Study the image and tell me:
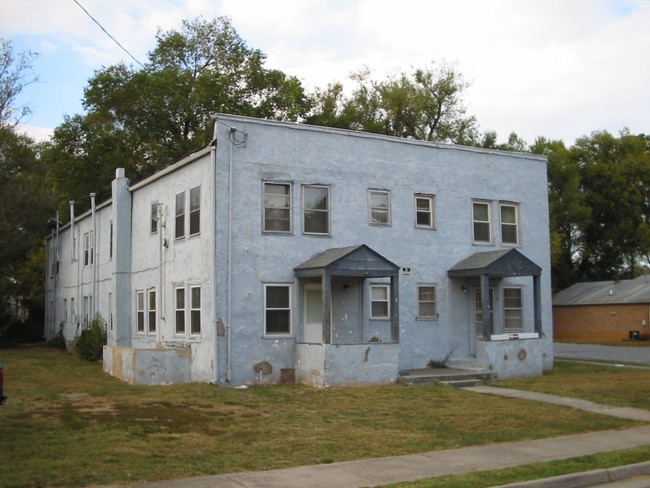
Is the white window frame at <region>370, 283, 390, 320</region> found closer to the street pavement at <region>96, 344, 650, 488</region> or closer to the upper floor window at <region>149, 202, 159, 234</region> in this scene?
the upper floor window at <region>149, 202, 159, 234</region>

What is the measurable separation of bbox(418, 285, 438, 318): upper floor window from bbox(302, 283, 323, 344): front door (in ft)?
11.0

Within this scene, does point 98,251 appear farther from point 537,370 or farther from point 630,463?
point 630,463

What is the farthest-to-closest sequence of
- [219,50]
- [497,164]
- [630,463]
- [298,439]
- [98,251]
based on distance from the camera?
[219,50], [98,251], [497,164], [298,439], [630,463]

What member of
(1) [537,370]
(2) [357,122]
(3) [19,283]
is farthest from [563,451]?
(3) [19,283]

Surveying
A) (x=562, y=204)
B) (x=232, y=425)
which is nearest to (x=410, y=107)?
(x=562, y=204)

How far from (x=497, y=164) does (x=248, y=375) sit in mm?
10797

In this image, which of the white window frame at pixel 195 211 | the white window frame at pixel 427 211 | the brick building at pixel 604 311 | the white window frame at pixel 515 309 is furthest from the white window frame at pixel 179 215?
the brick building at pixel 604 311

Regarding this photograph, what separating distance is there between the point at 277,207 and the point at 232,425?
8515mm

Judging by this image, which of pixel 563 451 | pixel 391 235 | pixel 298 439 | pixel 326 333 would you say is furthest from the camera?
pixel 391 235

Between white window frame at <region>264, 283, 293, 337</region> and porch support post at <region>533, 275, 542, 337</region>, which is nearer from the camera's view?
white window frame at <region>264, 283, 293, 337</region>

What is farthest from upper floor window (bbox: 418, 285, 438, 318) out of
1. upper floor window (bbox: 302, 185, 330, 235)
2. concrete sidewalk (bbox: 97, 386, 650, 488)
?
concrete sidewalk (bbox: 97, 386, 650, 488)

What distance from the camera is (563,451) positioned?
35.3ft

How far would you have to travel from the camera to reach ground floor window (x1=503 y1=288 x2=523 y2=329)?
78.3 ft

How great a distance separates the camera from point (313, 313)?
2052 centimetres
